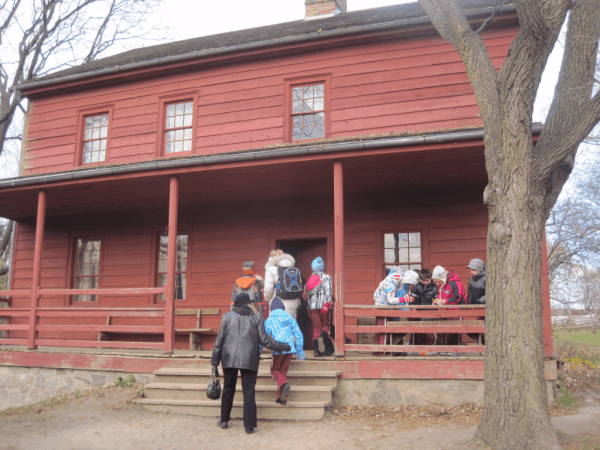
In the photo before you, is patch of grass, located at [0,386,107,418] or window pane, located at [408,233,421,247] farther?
window pane, located at [408,233,421,247]

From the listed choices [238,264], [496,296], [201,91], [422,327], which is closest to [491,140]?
[496,296]

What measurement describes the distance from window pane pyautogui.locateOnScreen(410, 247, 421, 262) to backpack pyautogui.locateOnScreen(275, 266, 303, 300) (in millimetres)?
3281

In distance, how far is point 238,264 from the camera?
11.6m

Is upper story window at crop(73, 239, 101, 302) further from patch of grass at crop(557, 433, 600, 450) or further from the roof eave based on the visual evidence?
patch of grass at crop(557, 433, 600, 450)

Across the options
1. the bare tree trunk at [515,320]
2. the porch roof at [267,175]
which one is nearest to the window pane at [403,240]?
the porch roof at [267,175]

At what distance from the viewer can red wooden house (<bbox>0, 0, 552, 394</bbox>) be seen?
9.39 m

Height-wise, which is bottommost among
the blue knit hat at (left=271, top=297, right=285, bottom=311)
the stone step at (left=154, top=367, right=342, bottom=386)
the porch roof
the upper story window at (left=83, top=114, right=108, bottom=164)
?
the stone step at (left=154, top=367, right=342, bottom=386)

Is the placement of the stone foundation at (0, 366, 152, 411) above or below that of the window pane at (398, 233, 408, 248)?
below

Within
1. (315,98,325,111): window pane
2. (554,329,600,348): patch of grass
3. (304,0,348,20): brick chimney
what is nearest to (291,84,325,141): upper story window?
(315,98,325,111): window pane

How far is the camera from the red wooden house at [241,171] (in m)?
9.39

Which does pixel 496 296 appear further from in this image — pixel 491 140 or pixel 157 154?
pixel 157 154

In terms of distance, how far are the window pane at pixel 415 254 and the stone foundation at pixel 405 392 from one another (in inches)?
133

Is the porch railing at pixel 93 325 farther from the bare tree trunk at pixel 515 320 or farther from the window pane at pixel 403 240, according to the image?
the bare tree trunk at pixel 515 320

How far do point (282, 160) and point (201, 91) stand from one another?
4.24 metres
